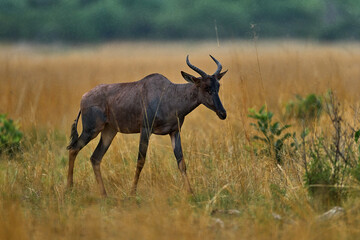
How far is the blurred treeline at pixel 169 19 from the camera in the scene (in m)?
33.2

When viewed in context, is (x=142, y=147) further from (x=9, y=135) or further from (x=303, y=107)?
(x=303, y=107)

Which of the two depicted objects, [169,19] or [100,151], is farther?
[169,19]

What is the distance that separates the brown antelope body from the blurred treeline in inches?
979

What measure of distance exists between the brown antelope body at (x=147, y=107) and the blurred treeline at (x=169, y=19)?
979 inches

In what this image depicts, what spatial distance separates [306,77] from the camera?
14.3 m

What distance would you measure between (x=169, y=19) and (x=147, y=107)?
3068 cm

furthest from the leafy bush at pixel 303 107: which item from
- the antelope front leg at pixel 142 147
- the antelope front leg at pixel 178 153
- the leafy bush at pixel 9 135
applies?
the leafy bush at pixel 9 135

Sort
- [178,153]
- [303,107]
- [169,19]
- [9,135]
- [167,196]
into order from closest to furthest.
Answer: [167,196] < [178,153] < [9,135] < [303,107] < [169,19]

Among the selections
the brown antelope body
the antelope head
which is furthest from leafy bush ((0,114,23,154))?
the antelope head

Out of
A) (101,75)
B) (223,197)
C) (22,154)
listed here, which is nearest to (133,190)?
(223,197)

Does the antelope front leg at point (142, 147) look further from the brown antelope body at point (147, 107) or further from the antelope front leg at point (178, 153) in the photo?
the antelope front leg at point (178, 153)

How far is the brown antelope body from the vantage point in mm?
6895

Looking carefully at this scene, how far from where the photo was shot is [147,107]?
7031 millimetres

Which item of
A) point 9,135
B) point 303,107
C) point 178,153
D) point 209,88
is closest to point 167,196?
point 178,153
